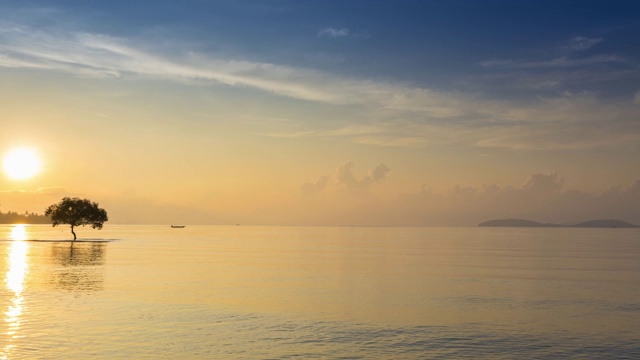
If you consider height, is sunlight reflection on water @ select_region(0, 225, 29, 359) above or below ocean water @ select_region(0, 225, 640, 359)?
above

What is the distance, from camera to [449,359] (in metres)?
38.6

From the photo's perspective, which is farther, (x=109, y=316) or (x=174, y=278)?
(x=174, y=278)

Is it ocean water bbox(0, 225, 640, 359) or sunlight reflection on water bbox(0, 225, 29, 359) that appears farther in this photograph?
ocean water bbox(0, 225, 640, 359)

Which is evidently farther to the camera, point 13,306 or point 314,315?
point 13,306

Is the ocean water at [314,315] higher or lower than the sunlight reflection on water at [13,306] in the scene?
lower

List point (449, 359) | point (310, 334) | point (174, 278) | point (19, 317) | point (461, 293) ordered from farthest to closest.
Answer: point (174, 278), point (461, 293), point (19, 317), point (310, 334), point (449, 359)

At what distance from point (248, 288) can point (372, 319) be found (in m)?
27.8

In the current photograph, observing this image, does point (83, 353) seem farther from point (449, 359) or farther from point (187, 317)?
point (449, 359)

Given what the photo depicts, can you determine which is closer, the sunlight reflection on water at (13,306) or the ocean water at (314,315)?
the sunlight reflection on water at (13,306)

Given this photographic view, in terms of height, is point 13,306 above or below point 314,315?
above

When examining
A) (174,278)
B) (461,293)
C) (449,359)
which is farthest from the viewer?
(174,278)

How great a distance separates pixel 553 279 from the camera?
9300 centimetres

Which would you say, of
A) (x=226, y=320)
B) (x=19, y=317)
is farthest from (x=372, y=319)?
(x=19, y=317)

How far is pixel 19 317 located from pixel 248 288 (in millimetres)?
30939
